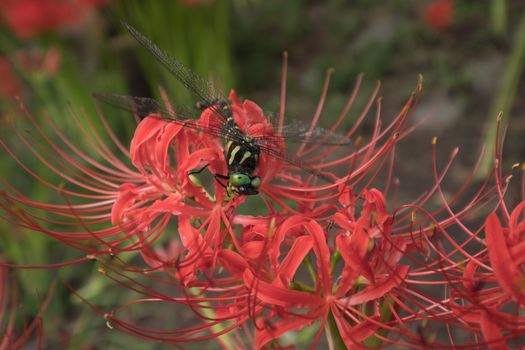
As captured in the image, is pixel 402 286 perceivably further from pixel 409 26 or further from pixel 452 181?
pixel 409 26

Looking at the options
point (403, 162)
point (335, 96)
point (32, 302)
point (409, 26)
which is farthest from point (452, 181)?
point (32, 302)

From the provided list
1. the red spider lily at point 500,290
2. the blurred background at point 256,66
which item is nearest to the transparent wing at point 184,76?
the red spider lily at point 500,290

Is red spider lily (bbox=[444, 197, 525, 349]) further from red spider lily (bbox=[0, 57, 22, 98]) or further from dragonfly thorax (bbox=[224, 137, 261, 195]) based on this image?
red spider lily (bbox=[0, 57, 22, 98])

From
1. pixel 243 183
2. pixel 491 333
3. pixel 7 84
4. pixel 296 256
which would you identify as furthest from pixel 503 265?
pixel 7 84

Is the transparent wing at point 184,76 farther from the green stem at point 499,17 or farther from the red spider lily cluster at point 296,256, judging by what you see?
the green stem at point 499,17

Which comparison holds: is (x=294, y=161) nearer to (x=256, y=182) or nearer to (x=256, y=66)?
(x=256, y=182)

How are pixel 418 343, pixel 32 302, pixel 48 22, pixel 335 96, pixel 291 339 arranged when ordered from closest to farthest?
pixel 418 343, pixel 291 339, pixel 32 302, pixel 48 22, pixel 335 96

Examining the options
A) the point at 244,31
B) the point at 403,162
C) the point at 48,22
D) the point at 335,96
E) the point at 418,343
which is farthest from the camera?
the point at 244,31
